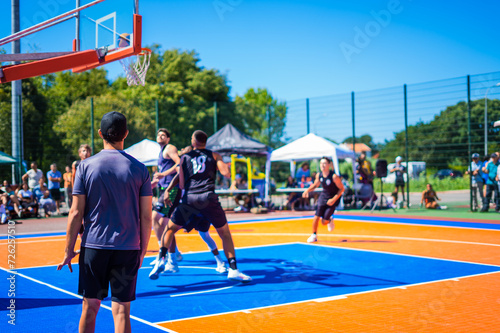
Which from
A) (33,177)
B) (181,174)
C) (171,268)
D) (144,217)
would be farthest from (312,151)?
(144,217)

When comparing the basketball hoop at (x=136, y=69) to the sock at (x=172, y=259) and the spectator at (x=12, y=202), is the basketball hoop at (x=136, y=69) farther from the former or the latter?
the spectator at (x=12, y=202)

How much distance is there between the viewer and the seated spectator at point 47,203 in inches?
722

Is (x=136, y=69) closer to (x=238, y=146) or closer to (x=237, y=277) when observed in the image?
(x=237, y=277)

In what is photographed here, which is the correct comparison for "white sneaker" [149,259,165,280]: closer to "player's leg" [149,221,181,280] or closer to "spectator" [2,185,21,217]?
"player's leg" [149,221,181,280]

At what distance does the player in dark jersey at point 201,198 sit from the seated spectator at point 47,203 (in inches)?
484

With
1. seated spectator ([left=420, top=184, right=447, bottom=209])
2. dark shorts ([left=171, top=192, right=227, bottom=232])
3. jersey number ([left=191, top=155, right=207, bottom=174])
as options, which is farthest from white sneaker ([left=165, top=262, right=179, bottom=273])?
seated spectator ([left=420, top=184, right=447, bottom=209])

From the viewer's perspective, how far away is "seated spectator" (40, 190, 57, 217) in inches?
722

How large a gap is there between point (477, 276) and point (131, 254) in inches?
218

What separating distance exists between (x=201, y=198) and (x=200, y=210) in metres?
0.19

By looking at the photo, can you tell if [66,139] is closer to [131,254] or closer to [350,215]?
[350,215]

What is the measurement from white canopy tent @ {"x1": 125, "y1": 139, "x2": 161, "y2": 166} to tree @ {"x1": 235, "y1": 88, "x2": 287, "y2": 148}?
17.2 ft

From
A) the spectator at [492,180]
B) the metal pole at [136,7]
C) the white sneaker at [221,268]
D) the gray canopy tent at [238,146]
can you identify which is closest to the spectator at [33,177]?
the gray canopy tent at [238,146]

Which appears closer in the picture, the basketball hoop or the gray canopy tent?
the basketball hoop

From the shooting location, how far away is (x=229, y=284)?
7.26m
